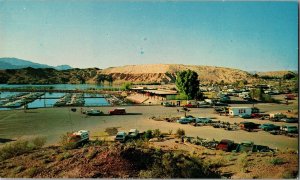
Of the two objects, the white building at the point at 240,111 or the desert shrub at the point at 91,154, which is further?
the white building at the point at 240,111

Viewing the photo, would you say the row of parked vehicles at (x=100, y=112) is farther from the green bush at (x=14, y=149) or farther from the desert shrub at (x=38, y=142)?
the green bush at (x=14, y=149)

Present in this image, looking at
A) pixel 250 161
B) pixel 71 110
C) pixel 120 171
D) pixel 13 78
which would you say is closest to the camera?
pixel 120 171

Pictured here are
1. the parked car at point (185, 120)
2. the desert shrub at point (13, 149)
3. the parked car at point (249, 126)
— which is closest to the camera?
the desert shrub at point (13, 149)

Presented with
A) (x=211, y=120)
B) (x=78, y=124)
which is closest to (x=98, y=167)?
(x=78, y=124)

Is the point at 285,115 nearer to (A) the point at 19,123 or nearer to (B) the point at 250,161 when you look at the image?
(B) the point at 250,161

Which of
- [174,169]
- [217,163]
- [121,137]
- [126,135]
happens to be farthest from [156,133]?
[174,169]

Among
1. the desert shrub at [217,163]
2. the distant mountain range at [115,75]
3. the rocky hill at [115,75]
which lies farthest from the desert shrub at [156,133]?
the rocky hill at [115,75]
